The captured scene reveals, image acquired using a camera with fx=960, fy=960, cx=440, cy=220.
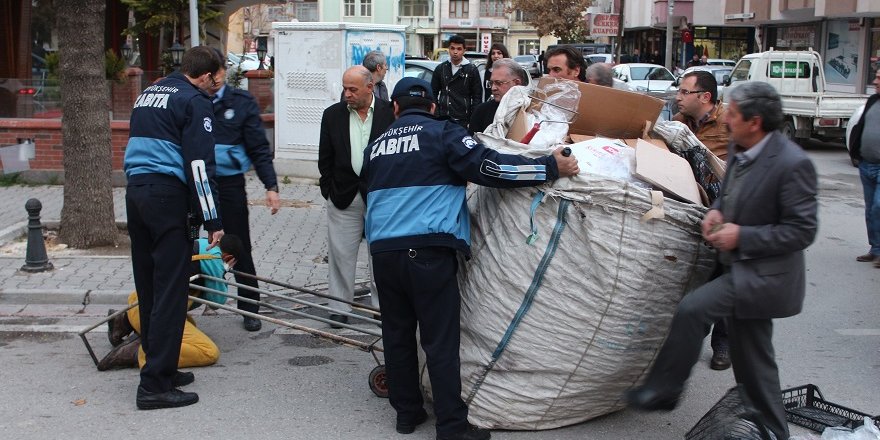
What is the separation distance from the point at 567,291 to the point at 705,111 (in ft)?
7.18

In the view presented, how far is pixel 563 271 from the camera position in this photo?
426 centimetres

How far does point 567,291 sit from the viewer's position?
4.27 m

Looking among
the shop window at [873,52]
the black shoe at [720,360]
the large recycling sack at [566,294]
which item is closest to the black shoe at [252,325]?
the large recycling sack at [566,294]

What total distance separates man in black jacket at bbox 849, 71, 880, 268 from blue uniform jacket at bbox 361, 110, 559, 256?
5550mm

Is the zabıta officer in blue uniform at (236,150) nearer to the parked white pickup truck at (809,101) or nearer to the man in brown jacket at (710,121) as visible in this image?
the man in brown jacket at (710,121)

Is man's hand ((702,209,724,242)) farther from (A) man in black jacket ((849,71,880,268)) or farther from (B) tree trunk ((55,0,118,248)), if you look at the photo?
(B) tree trunk ((55,0,118,248))

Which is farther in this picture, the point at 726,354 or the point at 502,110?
the point at 726,354

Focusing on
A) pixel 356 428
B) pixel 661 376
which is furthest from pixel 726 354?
pixel 356 428

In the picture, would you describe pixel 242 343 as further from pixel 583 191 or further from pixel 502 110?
pixel 583 191

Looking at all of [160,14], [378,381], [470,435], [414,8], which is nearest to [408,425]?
[470,435]

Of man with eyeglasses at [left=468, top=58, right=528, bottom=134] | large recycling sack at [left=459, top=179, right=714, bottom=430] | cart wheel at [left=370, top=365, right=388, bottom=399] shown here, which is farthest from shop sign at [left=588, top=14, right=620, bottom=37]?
large recycling sack at [left=459, top=179, right=714, bottom=430]

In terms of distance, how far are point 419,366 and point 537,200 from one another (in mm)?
1098

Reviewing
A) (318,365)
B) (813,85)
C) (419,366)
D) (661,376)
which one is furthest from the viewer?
(813,85)

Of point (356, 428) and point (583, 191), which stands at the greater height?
point (583, 191)
